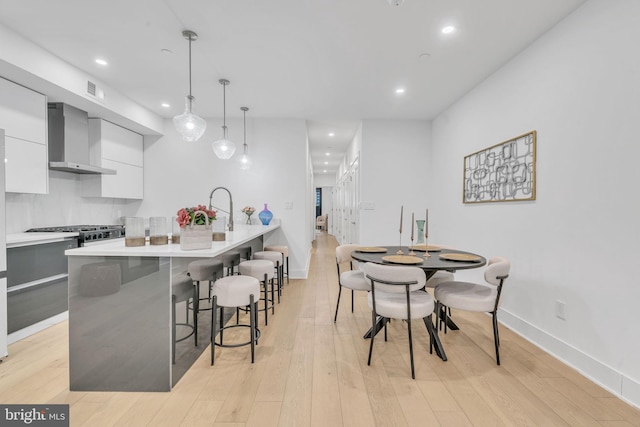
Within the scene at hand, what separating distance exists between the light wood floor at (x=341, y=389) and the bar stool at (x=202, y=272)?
40 centimetres

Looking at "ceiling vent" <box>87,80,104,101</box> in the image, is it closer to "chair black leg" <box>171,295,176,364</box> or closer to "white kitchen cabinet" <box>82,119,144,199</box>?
"white kitchen cabinet" <box>82,119,144,199</box>

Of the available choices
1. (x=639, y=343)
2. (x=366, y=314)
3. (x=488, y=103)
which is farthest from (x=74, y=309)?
(x=488, y=103)

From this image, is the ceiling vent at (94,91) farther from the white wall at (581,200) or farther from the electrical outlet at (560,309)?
the electrical outlet at (560,309)

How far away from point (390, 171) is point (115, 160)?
4.01 m

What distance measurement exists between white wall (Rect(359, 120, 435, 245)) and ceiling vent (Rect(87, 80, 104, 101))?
348 cm

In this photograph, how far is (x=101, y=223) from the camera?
429cm

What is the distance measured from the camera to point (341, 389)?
1.85m

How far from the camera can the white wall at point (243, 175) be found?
4.75m

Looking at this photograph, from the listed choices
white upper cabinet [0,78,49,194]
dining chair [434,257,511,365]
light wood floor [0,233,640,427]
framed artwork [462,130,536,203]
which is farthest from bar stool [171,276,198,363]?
framed artwork [462,130,536,203]

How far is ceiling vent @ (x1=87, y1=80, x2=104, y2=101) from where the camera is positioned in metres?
3.20

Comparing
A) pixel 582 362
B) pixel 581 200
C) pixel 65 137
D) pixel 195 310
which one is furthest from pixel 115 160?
pixel 582 362

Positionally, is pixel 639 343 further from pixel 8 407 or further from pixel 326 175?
pixel 326 175

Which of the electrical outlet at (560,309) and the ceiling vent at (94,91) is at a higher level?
the ceiling vent at (94,91)

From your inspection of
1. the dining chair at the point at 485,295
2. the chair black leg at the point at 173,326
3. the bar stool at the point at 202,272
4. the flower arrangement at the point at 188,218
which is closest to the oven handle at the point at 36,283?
the bar stool at the point at 202,272
